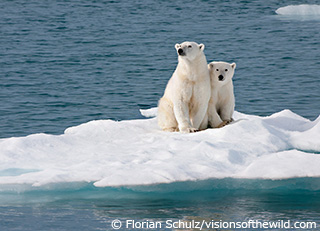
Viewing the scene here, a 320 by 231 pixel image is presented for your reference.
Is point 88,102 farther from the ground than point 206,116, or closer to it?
closer to it

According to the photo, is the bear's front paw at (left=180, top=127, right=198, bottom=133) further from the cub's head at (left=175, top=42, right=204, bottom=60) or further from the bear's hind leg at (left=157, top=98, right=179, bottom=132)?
the cub's head at (left=175, top=42, right=204, bottom=60)

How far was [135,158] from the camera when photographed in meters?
7.84

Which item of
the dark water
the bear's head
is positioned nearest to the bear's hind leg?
the bear's head

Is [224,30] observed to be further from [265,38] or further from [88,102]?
[88,102]

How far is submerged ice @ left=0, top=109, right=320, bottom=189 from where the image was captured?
7121 mm

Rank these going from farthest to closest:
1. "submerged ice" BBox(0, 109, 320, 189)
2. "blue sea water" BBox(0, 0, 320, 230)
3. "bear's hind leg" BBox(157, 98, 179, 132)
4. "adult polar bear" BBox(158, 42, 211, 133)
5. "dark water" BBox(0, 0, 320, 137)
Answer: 1. "dark water" BBox(0, 0, 320, 137)
2. "bear's hind leg" BBox(157, 98, 179, 132)
3. "adult polar bear" BBox(158, 42, 211, 133)
4. "submerged ice" BBox(0, 109, 320, 189)
5. "blue sea water" BBox(0, 0, 320, 230)

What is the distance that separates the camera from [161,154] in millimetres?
7926

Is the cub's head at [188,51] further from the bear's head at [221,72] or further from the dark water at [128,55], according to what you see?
the dark water at [128,55]

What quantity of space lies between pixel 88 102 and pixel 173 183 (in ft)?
25.0

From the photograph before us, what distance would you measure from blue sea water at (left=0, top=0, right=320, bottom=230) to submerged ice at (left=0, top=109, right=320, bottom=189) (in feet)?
0.52

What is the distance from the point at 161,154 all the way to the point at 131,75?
973cm

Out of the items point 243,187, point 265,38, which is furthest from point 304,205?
point 265,38

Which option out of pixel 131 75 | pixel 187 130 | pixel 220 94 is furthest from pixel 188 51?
pixel 131 75

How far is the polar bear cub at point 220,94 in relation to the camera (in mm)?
8914
